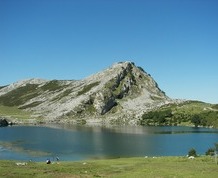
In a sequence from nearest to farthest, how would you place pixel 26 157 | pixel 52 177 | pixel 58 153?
pixel 52 177
pixel 26 157
pixel 58 153

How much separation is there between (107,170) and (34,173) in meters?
12.3

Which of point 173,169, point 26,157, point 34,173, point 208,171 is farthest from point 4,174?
point 26,157

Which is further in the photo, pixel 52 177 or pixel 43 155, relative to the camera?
pixel 43 155

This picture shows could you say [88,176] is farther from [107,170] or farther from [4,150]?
[4,150]

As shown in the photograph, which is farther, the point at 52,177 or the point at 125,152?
the point at 125,152

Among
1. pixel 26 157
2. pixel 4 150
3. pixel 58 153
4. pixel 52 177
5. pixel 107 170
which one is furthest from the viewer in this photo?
pixel 4 150

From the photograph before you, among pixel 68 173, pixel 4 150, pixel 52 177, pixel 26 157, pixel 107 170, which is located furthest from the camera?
pixel 4 150

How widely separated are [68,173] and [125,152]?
5722 cm

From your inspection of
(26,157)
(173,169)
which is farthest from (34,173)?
(26,157)

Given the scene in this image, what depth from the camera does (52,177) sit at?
52688 millimetres

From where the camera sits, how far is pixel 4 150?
377 ft

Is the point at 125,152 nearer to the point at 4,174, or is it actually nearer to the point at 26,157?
the point at 26,157

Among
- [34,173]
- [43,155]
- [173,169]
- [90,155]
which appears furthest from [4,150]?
[173,169]

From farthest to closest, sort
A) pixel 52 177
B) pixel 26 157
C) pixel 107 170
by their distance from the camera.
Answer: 1. pixel 26 157
2. pixel 107 170
3. pixel 52 177
